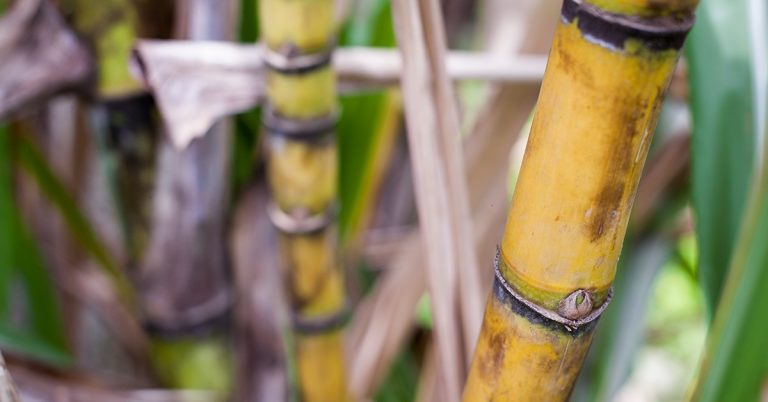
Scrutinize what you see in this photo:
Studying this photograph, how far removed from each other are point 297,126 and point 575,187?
8.1 inches

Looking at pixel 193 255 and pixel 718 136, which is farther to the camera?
pixel 193 255

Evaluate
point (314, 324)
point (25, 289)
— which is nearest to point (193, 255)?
point (314, 324)

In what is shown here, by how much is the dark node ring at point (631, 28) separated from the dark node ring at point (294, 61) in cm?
19

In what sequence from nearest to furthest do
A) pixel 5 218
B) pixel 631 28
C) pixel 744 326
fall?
pixel 631 28 → pixel 744 326 → pixel 5 218

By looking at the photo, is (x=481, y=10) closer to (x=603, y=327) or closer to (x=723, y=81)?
(x=603, y=327)

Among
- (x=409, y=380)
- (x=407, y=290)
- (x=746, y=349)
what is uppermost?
(x=746, y=349)

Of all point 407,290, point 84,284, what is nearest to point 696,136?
point 407,290

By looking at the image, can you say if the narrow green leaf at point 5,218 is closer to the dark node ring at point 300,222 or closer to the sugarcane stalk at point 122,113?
the sugarcane stalk at point 122,113

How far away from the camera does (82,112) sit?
22.5 inches

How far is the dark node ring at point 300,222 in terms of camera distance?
1.34ft

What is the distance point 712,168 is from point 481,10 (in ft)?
1.98

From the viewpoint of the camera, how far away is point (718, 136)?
0.38m

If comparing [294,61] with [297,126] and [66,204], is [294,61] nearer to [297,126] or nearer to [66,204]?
[297,126]

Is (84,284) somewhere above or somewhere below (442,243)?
below
